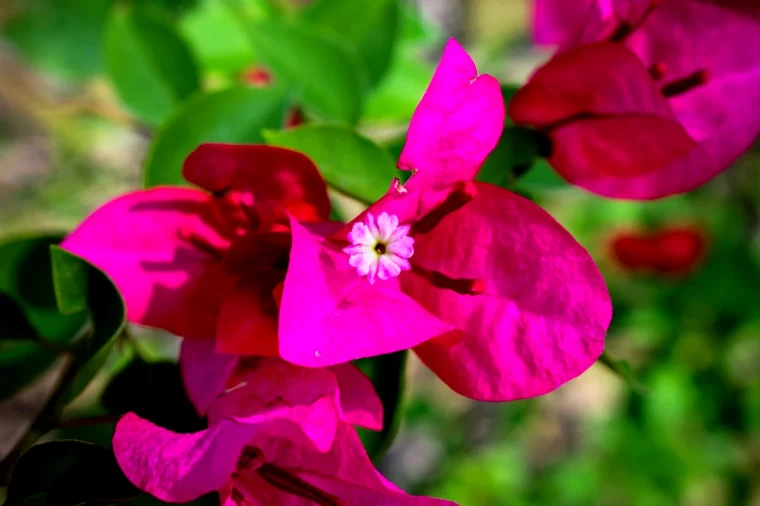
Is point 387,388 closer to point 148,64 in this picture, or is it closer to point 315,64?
point 315,64

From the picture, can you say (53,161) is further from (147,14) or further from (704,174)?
(704,174)

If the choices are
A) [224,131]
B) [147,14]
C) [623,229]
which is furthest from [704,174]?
[623,229]

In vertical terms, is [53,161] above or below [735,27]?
below

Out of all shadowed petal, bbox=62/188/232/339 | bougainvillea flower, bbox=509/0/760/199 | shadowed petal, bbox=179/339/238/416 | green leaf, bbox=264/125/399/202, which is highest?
bougainvillea flower, bbox=509/0/760/199

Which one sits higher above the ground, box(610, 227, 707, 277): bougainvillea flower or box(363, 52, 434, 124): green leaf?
box(363, 52, 434, 124): green leaf

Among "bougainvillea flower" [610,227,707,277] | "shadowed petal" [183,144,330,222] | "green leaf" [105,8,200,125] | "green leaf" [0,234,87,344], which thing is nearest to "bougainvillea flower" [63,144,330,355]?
"shadowed petal" [183,144,330,222]

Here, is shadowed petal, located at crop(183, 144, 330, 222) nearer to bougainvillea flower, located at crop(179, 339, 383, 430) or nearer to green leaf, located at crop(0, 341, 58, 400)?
bougainvillea flower, located at crop(179, 339, 383, 430)

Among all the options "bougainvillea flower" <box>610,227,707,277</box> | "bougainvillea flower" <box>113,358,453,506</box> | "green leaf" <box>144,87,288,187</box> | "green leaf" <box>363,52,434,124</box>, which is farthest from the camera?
"bougainvillea flower" <box>610,227,707,277</box>

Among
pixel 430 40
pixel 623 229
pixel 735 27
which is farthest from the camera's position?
pixel 623 229
